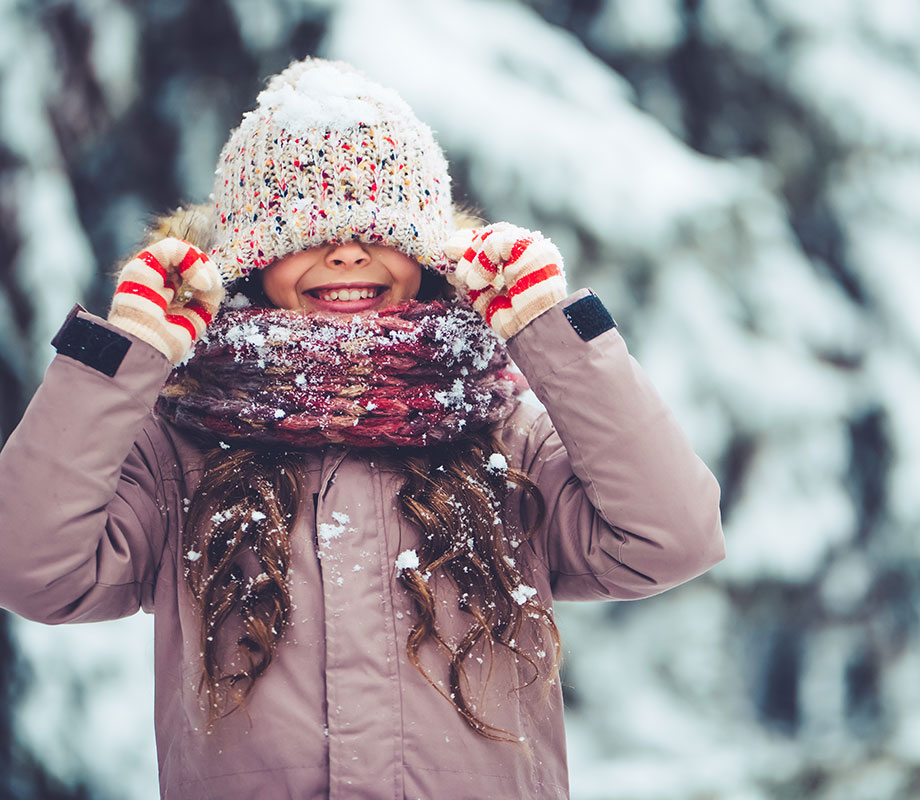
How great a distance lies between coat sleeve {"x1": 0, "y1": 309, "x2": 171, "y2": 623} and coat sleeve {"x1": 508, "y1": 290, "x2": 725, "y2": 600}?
507 mm

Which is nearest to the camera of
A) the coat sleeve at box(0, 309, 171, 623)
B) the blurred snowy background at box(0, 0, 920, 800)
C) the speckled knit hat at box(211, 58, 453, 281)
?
the coat sleeve at box(0, 309, 171, 623)

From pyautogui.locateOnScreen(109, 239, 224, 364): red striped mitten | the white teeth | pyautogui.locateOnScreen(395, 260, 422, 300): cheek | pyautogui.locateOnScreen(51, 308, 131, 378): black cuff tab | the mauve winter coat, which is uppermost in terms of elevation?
pyautogui.locateOnScreen(395, 260, 422, 300): cheek

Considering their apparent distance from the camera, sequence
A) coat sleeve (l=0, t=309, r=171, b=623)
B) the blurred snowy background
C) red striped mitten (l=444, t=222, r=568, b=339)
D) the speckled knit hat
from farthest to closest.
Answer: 1. the blurred snowy background
2. the speckled knit hat
3. red striped mitten (l=444, t=222, r=568, b=339)
4. coat sleeve (l=0, t=309, r=171, b=623)

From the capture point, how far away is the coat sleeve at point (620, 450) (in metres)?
1.18

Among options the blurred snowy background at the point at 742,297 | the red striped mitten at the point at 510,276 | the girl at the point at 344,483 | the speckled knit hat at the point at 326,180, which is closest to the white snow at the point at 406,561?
the girl at the point at 344,483

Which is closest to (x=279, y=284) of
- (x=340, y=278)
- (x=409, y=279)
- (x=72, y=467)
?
(x=340, y=278)

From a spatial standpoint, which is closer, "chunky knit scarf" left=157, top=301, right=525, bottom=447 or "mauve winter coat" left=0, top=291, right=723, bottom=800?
"mauve winter coat" left=0, top=291, right=723, bottom=800

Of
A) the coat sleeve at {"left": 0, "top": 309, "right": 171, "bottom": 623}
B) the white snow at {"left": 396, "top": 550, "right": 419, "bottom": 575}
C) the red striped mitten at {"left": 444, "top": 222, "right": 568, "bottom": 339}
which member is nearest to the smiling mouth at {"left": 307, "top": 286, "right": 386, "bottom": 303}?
the red striped mitten at {"left": 444, "top": 222, "right": 568, "bottom": 339}

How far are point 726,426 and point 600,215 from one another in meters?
0.66

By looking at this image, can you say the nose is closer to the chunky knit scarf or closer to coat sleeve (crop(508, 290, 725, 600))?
the chunky knit scarf

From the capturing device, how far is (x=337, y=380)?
1276 millimetres

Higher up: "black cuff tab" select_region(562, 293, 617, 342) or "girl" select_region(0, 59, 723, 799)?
"black cuff tab" select_region(562, 293, 617, 342)

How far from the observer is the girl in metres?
1.14

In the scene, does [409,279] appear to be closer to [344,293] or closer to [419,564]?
[344,293]
